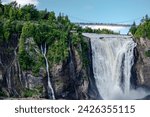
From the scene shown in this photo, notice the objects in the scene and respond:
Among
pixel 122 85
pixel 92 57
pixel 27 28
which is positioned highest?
pixel 27 28

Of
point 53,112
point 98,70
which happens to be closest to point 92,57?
point 98,70

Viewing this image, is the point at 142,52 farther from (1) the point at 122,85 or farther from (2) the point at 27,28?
(2) the point at 27,28

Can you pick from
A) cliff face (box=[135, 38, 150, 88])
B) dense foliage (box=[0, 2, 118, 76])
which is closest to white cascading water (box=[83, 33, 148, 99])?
cliff face (box=[135, 38, 150, 88])

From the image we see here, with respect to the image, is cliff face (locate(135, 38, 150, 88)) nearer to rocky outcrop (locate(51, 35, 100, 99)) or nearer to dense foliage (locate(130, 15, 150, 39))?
dense foliage (locate(130, 15, 150, 39))

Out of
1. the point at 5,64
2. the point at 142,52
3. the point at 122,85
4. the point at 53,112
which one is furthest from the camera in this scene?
the point at 142,52

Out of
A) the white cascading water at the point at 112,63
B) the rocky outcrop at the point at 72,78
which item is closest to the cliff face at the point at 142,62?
the white cascading water at the point at 112,63

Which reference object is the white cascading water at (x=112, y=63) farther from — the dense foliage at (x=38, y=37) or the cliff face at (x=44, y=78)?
the dense foliage at (x=38, y=37)
